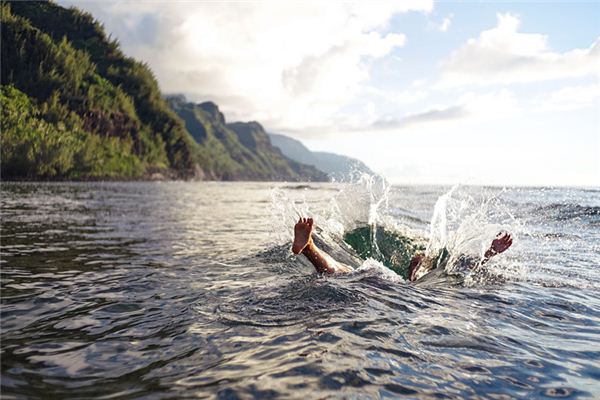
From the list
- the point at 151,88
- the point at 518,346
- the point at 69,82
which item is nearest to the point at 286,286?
the point at 518,346

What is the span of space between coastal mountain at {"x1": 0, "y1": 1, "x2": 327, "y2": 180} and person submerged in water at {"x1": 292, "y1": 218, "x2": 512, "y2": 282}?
74.3 m

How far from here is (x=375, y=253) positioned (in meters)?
12.7

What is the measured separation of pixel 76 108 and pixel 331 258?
142 metres

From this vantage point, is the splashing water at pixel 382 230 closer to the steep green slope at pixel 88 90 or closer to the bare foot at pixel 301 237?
the bare foot at pixel 301 237

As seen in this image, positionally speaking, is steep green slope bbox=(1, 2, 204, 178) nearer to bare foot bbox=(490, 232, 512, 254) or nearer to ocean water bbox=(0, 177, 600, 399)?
ocean water bbox=(0, 177, 600, 399)

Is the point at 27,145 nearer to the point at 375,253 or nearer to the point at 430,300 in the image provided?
the point at 375,253

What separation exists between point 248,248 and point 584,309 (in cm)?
869

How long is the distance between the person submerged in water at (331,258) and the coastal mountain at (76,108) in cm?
7427

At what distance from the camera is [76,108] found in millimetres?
128250

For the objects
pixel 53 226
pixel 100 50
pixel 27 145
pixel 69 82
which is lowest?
pixel 53 226

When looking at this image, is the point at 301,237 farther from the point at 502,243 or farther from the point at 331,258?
the point at 502,243

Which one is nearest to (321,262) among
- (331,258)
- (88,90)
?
(331,258)

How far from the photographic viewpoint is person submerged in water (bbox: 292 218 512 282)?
7.48 m

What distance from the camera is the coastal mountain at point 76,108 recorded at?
258ft
